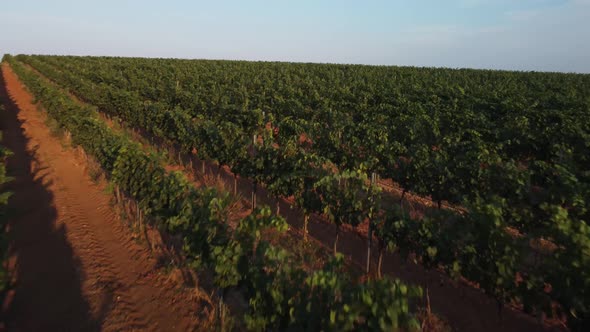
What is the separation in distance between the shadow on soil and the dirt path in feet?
0.05

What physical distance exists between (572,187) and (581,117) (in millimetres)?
13147

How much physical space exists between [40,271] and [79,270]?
76cm

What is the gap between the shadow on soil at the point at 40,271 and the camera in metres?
5.95

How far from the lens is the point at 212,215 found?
219 inches


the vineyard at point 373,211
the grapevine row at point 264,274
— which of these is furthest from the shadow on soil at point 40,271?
the grapevine row at point 264,274

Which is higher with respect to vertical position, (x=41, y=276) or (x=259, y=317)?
(x=259, y=317)

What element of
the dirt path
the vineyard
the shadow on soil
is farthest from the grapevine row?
the shadow on soil

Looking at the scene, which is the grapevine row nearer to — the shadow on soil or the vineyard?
the vineyard

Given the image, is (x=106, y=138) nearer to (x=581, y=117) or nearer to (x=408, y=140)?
(x=408, y=140)

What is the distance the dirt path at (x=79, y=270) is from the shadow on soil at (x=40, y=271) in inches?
0.6

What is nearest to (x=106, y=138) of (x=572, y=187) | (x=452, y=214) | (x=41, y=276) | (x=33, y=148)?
(x=41, y=276)

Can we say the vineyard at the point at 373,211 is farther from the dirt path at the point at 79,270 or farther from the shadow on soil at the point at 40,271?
the shadow on soil at the point at 40,271

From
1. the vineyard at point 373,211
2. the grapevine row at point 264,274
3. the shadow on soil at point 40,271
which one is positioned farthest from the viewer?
the shadow on soil at point 40,271

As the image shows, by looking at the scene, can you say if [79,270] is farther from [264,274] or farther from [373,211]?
[373,211]
